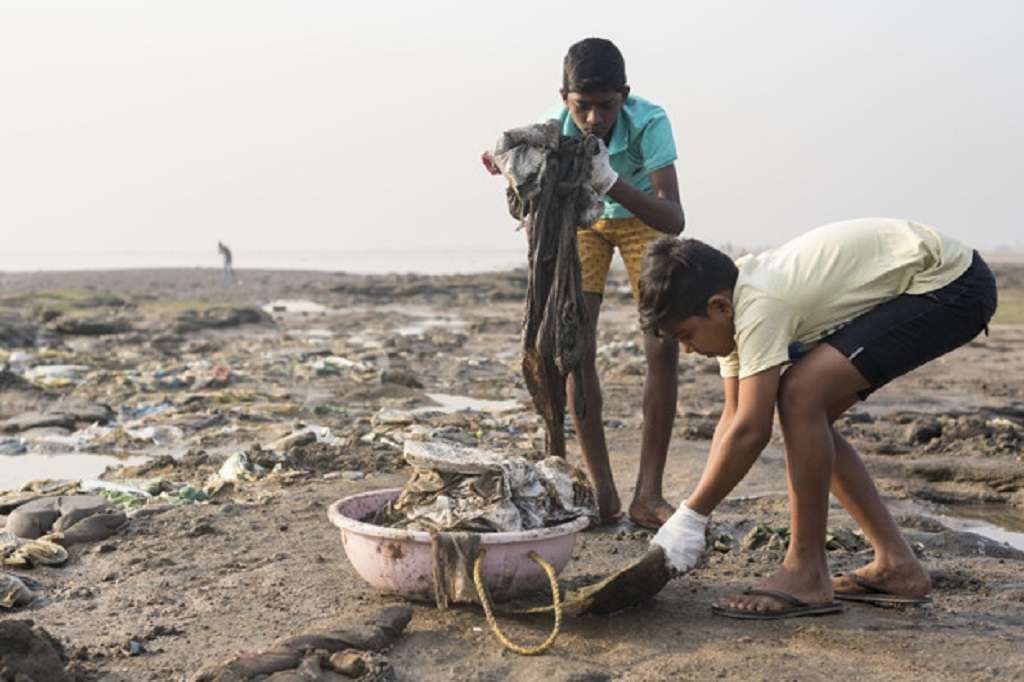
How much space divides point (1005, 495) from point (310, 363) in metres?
7.49

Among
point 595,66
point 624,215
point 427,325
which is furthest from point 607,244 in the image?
point 427,325

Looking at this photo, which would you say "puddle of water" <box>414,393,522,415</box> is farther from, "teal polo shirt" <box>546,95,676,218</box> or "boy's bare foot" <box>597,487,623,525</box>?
"teal polo shirt" <box>546,95,676,218</box>

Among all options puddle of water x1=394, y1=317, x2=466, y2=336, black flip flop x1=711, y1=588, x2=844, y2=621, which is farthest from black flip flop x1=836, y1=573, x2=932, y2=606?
puddle of water x1=394, y1=317, x2=466, y2=336

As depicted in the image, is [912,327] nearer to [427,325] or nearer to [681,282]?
[681,282]

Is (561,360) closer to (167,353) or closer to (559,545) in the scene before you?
(559,545)

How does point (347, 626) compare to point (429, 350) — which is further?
point (429, 350)

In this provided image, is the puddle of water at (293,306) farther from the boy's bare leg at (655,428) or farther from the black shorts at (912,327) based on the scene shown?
the black shorts at (912,327)

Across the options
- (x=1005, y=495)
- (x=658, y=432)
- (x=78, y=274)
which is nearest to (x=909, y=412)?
(x=1005, y=495)

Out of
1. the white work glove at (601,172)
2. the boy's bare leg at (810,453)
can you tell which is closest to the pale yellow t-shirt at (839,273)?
the boy's bare leg at (810,453)

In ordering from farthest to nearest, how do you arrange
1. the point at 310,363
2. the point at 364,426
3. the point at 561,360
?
the point at 310,363, the point at 364,426, the point at 561,360

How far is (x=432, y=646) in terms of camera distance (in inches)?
134

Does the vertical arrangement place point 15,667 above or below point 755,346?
below

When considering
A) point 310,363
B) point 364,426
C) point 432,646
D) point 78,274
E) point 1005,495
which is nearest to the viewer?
point 432,646

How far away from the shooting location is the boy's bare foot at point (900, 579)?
375 cm
